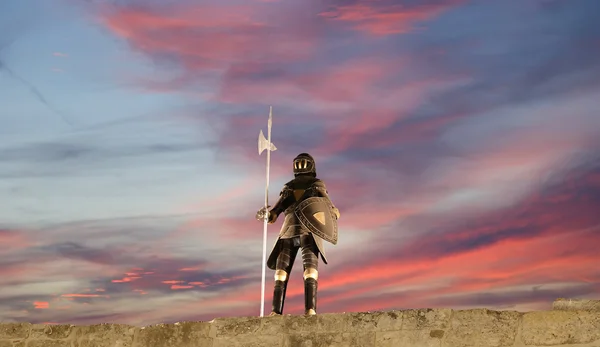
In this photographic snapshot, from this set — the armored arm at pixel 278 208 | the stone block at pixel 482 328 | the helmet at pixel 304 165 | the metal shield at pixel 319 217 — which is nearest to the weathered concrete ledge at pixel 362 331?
the stone block at pixel 482 328

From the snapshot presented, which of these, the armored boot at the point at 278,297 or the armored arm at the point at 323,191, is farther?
the armored arm at the point at 323,191

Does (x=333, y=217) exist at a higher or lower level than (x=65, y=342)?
higher

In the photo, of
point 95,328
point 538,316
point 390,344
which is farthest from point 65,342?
point 538,316

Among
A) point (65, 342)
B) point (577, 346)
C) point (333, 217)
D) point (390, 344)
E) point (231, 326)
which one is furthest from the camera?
point (333, 217)

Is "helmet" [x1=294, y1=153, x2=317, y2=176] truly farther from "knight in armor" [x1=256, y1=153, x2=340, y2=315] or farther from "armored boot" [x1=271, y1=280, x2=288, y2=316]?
"armored boot" [x1=271, y1=280, x2=288, y2=316]

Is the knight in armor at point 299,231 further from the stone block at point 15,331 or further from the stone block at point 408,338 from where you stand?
the stone block at point 15,331

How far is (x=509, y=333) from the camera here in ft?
25.1

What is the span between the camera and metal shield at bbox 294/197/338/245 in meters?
9.81

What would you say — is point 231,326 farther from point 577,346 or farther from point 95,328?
point 577,346

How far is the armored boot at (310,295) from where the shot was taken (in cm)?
938

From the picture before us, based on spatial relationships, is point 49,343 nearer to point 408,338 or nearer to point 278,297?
point 278,297

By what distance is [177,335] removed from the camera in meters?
8.76

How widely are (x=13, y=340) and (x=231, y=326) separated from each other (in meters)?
2.39

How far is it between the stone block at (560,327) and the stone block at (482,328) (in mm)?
109
